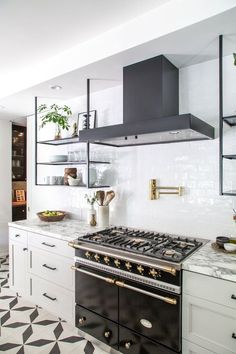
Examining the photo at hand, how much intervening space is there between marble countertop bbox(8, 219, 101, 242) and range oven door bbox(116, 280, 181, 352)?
28.5 inches

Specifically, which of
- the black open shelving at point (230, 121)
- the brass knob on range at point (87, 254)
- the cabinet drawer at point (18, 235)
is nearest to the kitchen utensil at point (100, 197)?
the brass knob on range at point (87, 254)

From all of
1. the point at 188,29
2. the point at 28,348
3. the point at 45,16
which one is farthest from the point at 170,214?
the point at 45,16

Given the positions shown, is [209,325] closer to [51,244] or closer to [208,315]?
[208,315]

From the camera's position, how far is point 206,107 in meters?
2.14

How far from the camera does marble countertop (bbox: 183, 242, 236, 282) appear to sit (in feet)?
4.80

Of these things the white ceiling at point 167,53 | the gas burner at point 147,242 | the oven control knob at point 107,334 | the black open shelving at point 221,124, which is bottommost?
the oven control knob at point 107,334

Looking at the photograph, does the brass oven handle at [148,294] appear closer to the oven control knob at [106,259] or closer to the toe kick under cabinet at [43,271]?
the oven control knob at [106,259]

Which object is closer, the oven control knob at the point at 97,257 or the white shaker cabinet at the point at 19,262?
the oven control knob at the point at 97,257

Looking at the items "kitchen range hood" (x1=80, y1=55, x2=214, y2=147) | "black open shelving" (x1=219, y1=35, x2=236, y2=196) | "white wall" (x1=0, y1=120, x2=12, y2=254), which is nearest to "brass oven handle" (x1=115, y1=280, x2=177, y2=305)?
"black open shelving" (x1=219, y1=35, x2=236, y2=196)

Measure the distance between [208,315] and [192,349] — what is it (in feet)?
0.90

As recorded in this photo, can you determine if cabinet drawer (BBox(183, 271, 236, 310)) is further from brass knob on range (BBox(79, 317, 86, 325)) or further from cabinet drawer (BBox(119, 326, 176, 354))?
brass knob on range (BBox(79, 317, 86, 325))

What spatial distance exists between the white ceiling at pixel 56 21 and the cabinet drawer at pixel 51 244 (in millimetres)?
1820

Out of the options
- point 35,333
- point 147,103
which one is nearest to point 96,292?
point 35,333

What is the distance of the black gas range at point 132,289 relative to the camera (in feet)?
5.32
